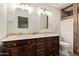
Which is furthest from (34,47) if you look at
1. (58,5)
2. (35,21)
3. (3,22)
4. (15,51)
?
(58,5)

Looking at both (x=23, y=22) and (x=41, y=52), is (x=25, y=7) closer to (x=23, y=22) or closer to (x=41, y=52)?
(x=23, y=22)

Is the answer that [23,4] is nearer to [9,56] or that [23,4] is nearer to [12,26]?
[12,26]

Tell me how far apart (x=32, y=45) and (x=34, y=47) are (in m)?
0.04

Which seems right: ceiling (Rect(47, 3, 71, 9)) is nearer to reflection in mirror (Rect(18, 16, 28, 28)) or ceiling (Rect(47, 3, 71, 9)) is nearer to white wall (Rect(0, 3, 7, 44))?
reflection in mirror (Rect(18, 16, 28, 28))

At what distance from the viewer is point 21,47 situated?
1.51 m

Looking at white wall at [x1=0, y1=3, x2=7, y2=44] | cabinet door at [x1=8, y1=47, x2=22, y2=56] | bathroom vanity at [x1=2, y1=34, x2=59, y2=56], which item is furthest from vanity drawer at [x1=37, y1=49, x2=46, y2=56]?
white wall at [x1=0, y1=3, x2=7, y2=44]

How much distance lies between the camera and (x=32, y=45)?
1557mm

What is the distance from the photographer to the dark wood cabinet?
4.85 feet

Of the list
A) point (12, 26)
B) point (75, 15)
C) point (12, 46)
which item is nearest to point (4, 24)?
point (12, 26)

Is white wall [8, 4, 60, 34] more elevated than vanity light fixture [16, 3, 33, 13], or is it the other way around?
vanity light fixture [16, 3, 33, 13]

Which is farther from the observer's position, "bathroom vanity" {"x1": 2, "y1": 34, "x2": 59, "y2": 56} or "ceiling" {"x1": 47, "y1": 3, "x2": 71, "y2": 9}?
A: "ceiling" {"x1": 47, "y1": 3, "x2": 71, "y2": 9}

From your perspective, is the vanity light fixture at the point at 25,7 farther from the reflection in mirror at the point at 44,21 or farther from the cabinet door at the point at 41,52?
the cabinet door at the point at 41,52

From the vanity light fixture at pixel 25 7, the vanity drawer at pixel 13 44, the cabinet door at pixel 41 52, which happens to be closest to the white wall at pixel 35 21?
the vanity light fixture at pixel 25 7

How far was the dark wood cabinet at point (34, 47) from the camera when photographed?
1.48m
